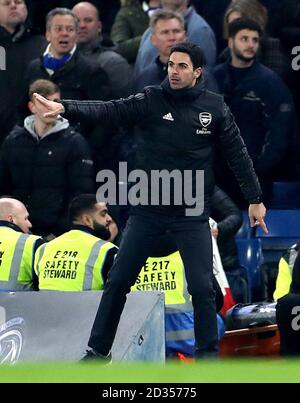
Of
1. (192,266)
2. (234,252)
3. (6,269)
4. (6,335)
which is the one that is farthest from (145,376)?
(234,252)

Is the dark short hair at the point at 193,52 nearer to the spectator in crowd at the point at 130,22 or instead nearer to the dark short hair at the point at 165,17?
the dark short hair at the point at 165,17

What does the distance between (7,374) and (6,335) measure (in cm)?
267

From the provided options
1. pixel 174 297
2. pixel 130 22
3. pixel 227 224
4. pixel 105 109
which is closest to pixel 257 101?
pixel 227 224

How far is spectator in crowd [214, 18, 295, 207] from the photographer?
14039mm

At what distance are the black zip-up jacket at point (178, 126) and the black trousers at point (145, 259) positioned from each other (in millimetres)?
128

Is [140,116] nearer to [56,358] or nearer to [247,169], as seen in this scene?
[247,169]

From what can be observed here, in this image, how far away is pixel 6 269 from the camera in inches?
476


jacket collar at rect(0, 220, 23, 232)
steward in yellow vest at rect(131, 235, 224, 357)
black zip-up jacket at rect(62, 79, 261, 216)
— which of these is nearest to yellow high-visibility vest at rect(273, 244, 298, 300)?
steward in yellow vest at rect(131, 235, 224, 357)

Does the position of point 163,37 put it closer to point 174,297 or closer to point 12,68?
point 12,68

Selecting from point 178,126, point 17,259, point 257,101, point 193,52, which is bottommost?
point 17,259

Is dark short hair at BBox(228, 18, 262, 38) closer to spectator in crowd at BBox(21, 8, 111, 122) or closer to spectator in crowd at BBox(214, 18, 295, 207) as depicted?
spectator in crowd at BBox(214, 18, 295, 207)

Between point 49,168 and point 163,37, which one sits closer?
point 49,168

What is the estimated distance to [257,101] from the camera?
46.2ft

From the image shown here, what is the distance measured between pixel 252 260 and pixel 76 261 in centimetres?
251
